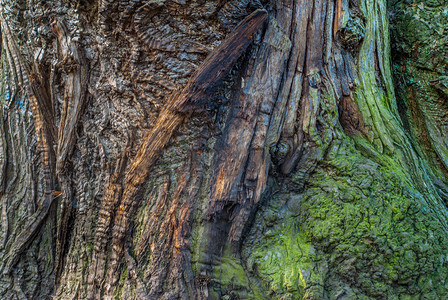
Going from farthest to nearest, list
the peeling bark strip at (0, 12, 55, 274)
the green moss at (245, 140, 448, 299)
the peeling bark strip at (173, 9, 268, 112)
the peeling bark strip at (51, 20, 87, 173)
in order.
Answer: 1. the peeling bark strip at (0, 12, 55, 274)
2. the peeling bark strip at (51, 20, 87, 173)
3. the peeling bark strip at (173, 9, 268, 112)
4. the green moss at (245, 140, 448, 299)

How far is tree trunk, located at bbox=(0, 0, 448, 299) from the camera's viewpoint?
1801 millimetres

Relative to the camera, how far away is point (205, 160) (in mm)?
1944

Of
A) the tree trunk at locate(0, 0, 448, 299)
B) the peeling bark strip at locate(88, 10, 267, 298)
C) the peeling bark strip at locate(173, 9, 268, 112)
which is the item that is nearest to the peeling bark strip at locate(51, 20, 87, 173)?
the tree trunk at locate(0, 0, 448, 299)

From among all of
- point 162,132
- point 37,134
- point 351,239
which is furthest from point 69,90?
point 351,239

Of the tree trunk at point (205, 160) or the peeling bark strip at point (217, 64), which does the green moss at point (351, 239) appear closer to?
the tree trunk at point (205, 160)

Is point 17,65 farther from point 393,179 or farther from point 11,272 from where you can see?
point 393,179

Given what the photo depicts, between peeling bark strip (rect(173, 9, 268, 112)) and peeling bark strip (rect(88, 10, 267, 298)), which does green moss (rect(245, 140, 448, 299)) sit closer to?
peeling bark strip (rect(88, 10, 267, 298))

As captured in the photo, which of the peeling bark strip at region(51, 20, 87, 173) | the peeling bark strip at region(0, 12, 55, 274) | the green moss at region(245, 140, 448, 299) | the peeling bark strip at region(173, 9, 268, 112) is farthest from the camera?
the peeling bark strip at region(0, 12, 55, 274)

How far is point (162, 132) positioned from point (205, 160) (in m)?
0.29

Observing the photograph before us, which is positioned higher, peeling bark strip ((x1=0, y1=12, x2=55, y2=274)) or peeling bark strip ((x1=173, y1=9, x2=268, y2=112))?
peeling bark strip ((x1=173, y1=9, x2=268, y2=112))

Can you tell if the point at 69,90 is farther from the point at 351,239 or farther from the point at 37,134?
the point at 351,239

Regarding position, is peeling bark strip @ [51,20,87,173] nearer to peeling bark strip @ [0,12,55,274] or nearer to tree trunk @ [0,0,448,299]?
tree trunk @ [0,0,448,299]

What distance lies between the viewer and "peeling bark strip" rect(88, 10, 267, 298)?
187 cm

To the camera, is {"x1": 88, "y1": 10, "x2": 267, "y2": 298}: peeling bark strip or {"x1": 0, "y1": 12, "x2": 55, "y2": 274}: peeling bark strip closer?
{"x1": 88, "y1": 10, "x2": 267, "y2": 298}: peeling bark strip
